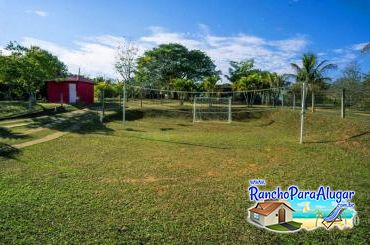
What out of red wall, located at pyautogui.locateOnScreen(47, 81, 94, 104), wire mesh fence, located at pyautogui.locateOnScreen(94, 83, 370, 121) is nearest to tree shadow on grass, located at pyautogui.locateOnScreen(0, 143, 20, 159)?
wire mesh fence, located at pyautogui.locateOnScreen(94, 83, 370, 121)

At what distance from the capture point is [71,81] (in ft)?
96.0

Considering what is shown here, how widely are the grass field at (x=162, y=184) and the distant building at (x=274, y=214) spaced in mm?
229

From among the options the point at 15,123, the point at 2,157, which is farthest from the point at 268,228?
the point at 15,123

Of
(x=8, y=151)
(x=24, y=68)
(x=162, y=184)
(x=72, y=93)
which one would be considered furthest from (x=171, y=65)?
(x=162, y=184)

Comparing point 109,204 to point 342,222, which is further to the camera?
point 109,204

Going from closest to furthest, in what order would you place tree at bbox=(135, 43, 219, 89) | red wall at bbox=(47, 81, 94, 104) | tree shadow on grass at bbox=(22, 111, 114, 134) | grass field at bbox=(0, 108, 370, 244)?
grass field at bbox=(0, 108, 370, 244)
tree shadow on grass at bbox=(22, 111, 114, 134)
red wall at bbox=(47, 81, 94, 104)
tree at bbox=(135, 43, 219, 89)

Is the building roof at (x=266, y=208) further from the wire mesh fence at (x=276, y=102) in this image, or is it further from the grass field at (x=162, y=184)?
the wire mesh fence at (x=276, y=102)

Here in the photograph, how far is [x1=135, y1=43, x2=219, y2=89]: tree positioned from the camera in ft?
152

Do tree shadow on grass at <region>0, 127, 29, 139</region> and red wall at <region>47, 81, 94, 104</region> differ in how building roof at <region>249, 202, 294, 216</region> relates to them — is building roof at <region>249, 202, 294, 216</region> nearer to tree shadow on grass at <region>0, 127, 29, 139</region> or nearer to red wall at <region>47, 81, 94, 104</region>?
tree shadow on grass at <region>0, 127, 29, 139</region>

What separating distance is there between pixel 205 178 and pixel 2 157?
21.4ft

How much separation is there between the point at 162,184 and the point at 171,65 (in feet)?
145

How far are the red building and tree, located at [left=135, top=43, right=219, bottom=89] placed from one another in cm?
1550

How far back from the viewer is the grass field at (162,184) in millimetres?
4449

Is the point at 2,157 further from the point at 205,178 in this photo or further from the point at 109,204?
the point at 205,178
